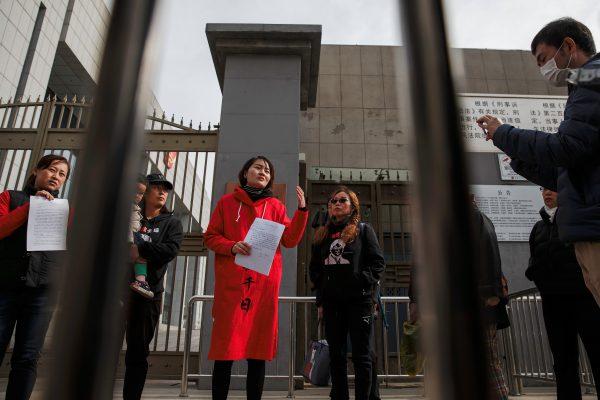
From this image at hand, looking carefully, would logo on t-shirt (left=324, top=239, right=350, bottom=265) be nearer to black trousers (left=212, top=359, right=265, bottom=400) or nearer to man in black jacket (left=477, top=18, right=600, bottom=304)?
black trousers (left=212, top=359, right=265, bottom=400)

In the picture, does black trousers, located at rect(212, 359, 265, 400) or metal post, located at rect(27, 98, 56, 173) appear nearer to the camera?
black trousers, located at rect(212, 359, 265, 400)

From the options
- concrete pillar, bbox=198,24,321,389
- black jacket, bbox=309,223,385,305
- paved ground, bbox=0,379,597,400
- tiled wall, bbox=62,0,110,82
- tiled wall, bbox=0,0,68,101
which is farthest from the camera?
tiled wall, bbox=62,0,110,82

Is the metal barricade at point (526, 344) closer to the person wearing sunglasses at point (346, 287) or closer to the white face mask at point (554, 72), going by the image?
the person wearing sunglasses at point (346, 287)

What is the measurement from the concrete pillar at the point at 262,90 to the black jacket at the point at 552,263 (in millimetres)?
2430

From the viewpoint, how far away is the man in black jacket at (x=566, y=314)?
7.38ft

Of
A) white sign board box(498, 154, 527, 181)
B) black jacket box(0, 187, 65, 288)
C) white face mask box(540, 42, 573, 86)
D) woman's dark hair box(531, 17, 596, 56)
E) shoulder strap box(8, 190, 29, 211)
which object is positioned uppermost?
white sign board box(498, 154, 527, 181)

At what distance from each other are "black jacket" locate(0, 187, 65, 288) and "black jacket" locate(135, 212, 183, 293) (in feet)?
1.54

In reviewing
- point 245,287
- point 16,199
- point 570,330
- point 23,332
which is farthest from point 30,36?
point 570,330

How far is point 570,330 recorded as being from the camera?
243cm

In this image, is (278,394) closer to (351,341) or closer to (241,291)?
(351,341)

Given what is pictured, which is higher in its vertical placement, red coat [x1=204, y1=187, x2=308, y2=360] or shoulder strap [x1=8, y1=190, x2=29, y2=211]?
shoulder strap [x1=8, y1=190, x2=29, y2=211]

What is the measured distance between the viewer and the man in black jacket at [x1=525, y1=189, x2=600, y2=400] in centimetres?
225

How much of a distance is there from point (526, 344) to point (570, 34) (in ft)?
12.6

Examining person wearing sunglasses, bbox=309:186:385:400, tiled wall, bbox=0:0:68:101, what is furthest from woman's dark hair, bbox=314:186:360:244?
tiled wall, bbox=0:0:68:101
